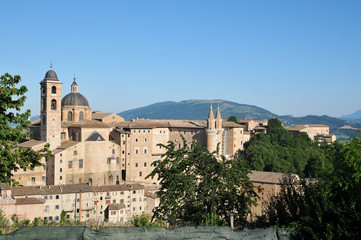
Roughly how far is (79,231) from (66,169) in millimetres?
40821

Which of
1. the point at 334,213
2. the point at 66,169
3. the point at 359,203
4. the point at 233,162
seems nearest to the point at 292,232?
the point at 334,213

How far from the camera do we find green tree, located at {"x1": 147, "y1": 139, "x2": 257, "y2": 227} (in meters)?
16.2

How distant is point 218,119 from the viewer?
211ft

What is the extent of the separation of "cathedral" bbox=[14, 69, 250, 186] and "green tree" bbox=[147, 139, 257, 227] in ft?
104

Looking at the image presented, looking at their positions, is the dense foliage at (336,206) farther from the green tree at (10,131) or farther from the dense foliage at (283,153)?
the dense foliage at (283,153)

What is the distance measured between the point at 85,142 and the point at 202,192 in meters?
37.4

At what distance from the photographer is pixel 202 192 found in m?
16.6

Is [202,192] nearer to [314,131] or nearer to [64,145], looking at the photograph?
[64,145]

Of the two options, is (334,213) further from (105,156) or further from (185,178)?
(105,156)

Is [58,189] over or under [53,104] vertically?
under

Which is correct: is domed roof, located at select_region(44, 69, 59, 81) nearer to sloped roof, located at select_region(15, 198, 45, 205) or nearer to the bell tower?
the bell tower

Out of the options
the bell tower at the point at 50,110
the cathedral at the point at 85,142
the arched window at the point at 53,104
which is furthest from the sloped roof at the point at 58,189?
the arched window at the point at 53,104

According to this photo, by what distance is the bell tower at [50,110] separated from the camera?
49.8 meters

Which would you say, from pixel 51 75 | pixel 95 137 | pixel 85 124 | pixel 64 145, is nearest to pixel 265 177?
pixel 95 137
